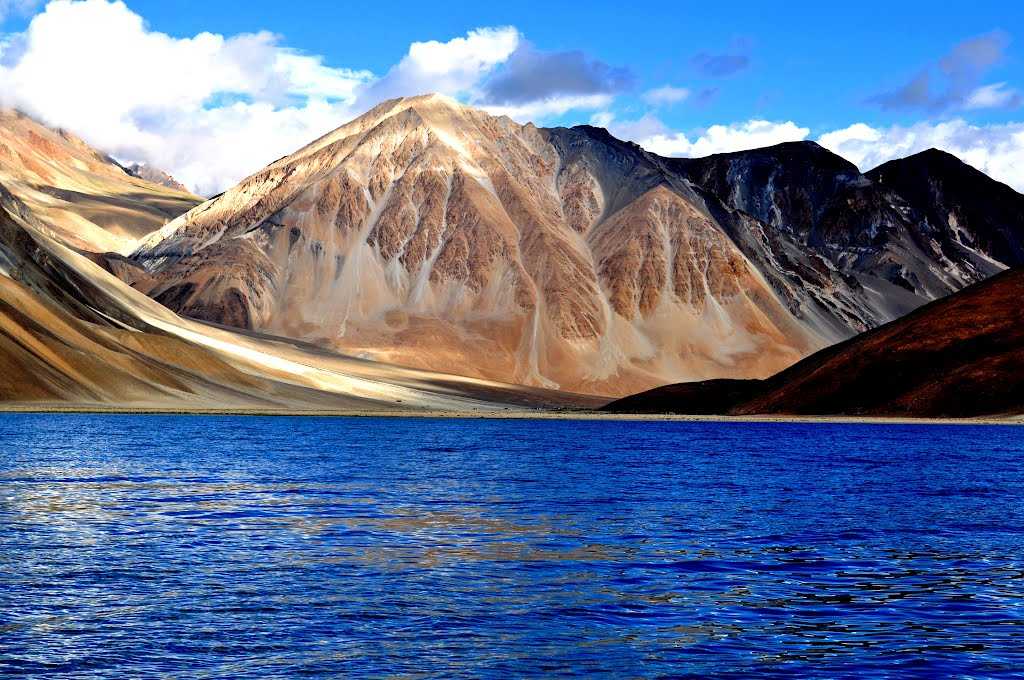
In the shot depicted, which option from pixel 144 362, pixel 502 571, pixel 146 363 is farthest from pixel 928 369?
pixel 502 571

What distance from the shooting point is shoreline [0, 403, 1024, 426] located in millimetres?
113250

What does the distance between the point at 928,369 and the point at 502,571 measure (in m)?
104

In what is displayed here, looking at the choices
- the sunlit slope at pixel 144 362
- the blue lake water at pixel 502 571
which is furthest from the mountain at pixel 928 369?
the blue lake water at pixel 502 571

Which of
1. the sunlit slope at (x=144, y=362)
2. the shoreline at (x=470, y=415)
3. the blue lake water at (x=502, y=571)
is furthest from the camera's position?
the sunlit slope at (x=144, y=362)

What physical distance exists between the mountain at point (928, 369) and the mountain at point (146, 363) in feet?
153

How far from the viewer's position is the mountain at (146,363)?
125 meters

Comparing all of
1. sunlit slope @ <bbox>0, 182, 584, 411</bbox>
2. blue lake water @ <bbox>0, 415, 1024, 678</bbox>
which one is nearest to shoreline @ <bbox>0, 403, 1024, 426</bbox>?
sunlit slope @ <bbox>0, 182, 584, 411</bbox>

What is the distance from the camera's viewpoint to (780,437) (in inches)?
3834

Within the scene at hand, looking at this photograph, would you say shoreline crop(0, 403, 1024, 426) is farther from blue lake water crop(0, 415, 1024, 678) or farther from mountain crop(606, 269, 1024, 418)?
blue lake water crop(0, 415, 1024, 678)

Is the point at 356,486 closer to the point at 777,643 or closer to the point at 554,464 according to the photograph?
the point at 554,464

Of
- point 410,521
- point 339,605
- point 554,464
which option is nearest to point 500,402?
point 554,464

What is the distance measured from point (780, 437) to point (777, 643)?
77.7m

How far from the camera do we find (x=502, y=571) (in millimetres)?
27953

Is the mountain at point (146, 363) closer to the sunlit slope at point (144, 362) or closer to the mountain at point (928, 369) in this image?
the sunlit slope at point (144, 362)
